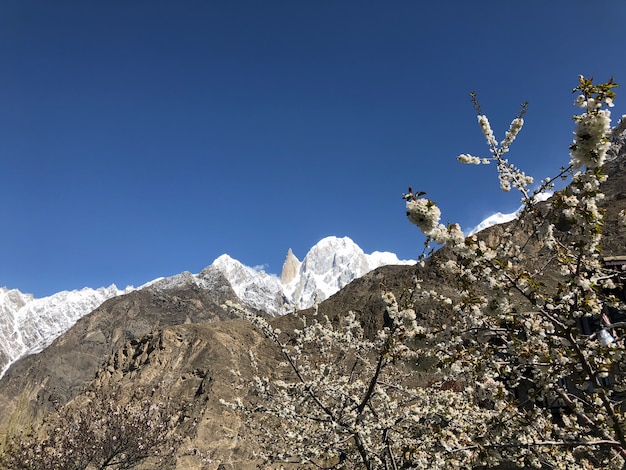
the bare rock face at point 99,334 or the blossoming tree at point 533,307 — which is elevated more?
the bare rock face at point 99,334

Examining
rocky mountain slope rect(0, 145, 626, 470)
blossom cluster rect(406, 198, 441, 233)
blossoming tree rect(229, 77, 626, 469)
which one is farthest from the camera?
rocky mountain slope rect(0, 145, 626, 470)

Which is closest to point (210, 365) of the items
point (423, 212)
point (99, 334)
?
point (423, 212)

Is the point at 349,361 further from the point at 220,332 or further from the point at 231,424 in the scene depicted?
the point at 220,332

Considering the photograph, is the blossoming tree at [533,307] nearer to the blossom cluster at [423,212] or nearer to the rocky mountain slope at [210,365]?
the blossom cluster at [423,212]

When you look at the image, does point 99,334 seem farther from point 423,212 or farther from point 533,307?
point 533,307

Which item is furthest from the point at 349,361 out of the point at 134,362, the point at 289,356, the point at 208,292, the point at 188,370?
the point at 208,292

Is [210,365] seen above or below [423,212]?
above

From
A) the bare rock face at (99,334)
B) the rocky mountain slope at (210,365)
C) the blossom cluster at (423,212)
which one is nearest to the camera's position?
the blossom cluster at (423,212)

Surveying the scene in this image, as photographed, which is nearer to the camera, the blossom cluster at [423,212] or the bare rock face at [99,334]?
the blossom cluster at [423,212]

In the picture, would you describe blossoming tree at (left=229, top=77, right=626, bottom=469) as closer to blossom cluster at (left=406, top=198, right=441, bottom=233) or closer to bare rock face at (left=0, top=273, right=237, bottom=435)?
blossom cluster at (left=406, top=198, right=441, bottom=233)

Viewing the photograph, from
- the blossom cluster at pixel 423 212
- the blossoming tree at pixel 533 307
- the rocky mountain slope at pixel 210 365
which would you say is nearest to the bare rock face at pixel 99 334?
the rocky mountain slope at pixel 210 365

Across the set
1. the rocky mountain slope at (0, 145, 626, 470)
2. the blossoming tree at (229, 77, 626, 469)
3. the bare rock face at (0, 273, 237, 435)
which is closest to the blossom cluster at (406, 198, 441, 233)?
the blossoming tree at (229, 77, 626, 469)

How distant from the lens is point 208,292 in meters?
168

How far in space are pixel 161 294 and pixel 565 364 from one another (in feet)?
478
